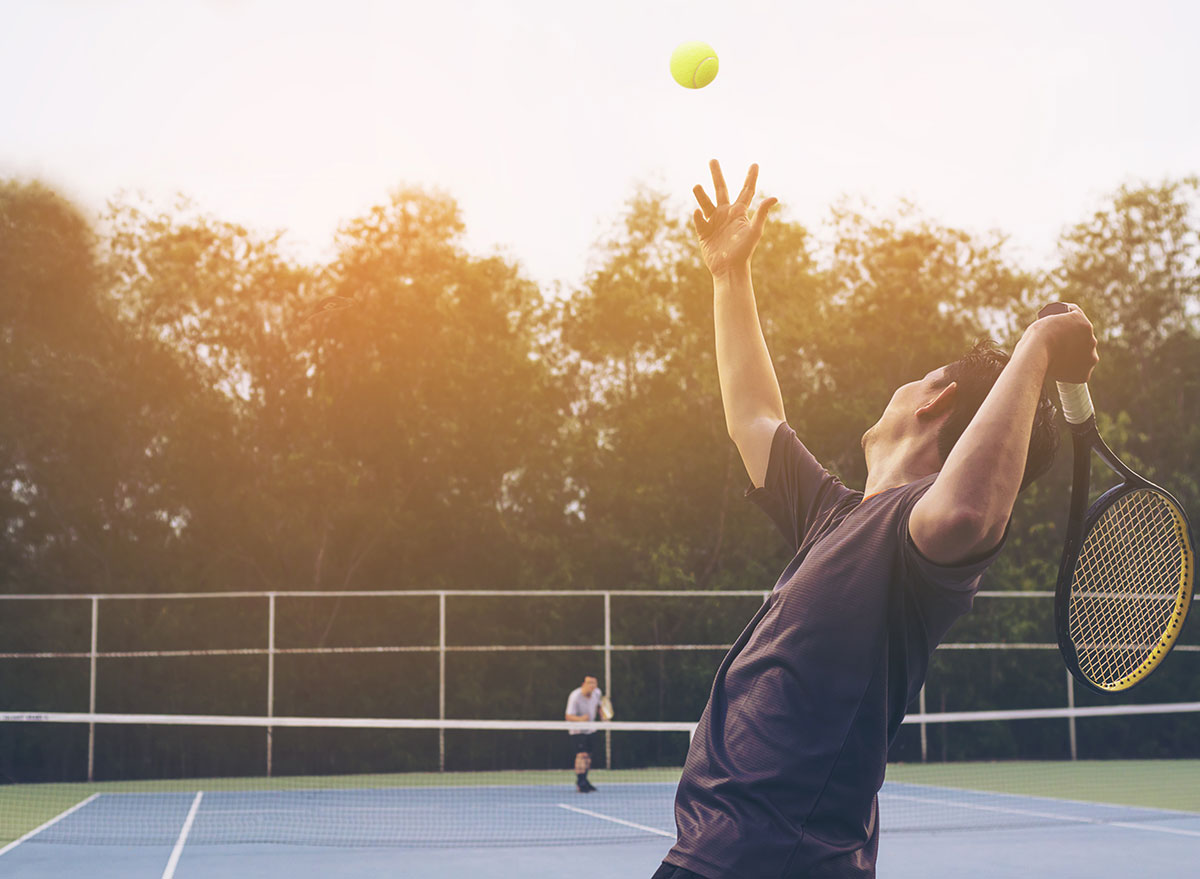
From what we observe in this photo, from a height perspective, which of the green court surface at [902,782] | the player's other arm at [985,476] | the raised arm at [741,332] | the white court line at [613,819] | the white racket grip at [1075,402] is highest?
the raised arm at [741,332]

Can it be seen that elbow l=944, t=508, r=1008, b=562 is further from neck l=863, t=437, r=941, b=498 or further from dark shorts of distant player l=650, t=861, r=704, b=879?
dark shorts of distant player l=650, t=861, r=704, b=879

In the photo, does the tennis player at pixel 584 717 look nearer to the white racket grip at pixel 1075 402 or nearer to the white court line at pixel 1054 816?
the white court line at pixel 1054 816

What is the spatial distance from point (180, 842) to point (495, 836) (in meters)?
2.58

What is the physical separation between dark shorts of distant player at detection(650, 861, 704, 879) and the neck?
60 centimetres

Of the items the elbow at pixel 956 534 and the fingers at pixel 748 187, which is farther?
the fingers at pixel 748 187

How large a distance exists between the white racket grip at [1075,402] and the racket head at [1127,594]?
23 cm

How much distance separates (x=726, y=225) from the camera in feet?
8.22

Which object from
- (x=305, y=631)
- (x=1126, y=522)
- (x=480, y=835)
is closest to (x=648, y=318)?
(x=305, y=631)

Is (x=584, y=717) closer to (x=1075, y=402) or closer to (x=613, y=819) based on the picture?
(x=613, y=819)

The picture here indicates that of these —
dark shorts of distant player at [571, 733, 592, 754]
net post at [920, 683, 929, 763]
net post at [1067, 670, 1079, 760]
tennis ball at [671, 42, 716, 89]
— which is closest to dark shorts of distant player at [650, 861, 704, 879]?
tennis ball at [671, 42, 716, 89]

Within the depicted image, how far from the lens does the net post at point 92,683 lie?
17281mm

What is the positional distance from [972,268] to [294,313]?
13.2 meters

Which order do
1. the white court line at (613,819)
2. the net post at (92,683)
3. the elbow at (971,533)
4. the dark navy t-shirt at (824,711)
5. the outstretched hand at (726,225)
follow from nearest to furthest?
the elbow at (971,533)
the dark navy t-shirt at (824,711)
the outstretched hand at (726,225)
the white court line at (613,819)
the net post at (92,683)

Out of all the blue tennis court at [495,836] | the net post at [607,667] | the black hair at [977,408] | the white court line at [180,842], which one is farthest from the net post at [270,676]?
the black hair at [977,408]
